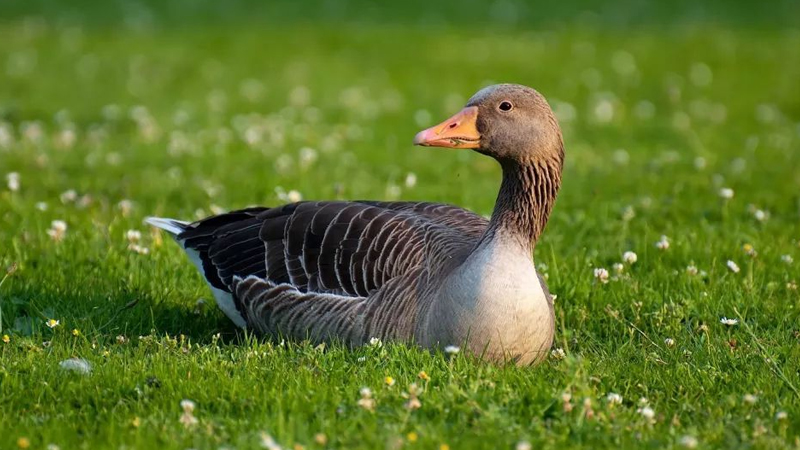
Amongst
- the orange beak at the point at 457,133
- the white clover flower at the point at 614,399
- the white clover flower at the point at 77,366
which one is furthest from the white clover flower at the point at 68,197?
the white clover flower at the point at 614,399

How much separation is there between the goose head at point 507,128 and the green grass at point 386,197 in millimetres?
1072

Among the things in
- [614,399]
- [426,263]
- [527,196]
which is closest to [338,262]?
[426,263]

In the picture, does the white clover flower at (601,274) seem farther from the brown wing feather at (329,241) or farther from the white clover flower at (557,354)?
the white clover flower at (557,354)

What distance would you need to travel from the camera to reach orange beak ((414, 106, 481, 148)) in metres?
5.67

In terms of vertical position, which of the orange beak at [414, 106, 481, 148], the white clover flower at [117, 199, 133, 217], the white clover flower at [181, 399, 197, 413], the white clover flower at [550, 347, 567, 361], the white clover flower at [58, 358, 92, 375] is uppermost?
the orange beak at [414, 106, 481, 148]

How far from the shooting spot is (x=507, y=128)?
5730 millimetres

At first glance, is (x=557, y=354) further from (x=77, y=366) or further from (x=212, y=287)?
(x=77, y=366)

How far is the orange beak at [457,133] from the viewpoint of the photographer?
5.67m

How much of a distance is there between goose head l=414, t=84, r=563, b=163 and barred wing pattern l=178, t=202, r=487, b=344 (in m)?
0.61

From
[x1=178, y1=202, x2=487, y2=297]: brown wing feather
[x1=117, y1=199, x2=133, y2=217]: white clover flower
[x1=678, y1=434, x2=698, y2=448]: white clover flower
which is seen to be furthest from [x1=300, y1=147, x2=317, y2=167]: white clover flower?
[x1=678, y1=434, x2=698, y2=448]: white clover flower

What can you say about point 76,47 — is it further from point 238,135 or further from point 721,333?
point 721,333

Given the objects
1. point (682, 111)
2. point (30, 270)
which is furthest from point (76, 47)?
point (30, 270)

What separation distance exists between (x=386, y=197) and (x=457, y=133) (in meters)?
4.00

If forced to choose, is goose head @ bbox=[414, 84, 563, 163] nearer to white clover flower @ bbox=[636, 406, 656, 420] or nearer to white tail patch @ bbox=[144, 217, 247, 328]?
white clover flower @ bbox=[636, 406, 656, 420]
